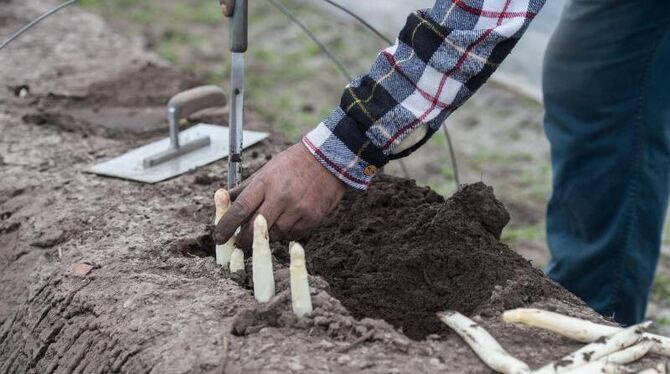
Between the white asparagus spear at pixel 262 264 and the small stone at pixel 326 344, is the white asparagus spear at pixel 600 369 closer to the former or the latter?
the small stone at pixel 326 344

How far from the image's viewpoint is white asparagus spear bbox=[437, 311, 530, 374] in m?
1.82

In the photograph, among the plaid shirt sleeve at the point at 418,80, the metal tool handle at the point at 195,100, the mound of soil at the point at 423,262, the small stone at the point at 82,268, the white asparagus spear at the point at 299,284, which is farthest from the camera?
the metal tool handle at the point at 195,100

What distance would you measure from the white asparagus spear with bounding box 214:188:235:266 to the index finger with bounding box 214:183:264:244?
6cm

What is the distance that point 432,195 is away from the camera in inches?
106

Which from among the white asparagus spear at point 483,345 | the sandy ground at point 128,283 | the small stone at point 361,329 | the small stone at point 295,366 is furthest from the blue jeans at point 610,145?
the small stone at point 295,366

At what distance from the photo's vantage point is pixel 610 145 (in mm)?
3078

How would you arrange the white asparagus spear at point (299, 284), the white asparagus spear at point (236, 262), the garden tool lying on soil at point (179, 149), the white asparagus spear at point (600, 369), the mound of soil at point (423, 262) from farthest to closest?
the garden tool lying on soil at point (179, 149), the white asparagus spear at point (236, 262), the mound of soil at point (423, 262), the white asparagus spear at point (299, 284), the white asparagus spear at point (600, 369)

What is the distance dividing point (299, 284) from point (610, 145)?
1.52 metres

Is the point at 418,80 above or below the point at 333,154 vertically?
above

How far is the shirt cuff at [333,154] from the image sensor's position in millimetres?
2121

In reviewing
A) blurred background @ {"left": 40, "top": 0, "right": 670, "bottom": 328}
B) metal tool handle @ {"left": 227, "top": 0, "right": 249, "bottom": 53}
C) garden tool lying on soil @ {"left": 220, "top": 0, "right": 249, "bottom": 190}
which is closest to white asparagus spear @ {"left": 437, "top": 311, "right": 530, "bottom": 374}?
garden tool lying on soil @ {"left": 220, "top": 0, "right": 249, "bottom": 190}

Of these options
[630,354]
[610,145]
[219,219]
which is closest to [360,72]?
[610,145]

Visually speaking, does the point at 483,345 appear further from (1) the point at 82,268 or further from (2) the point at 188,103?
(2) the point at 188,103

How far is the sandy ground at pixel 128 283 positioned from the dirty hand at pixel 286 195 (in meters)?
0.15
